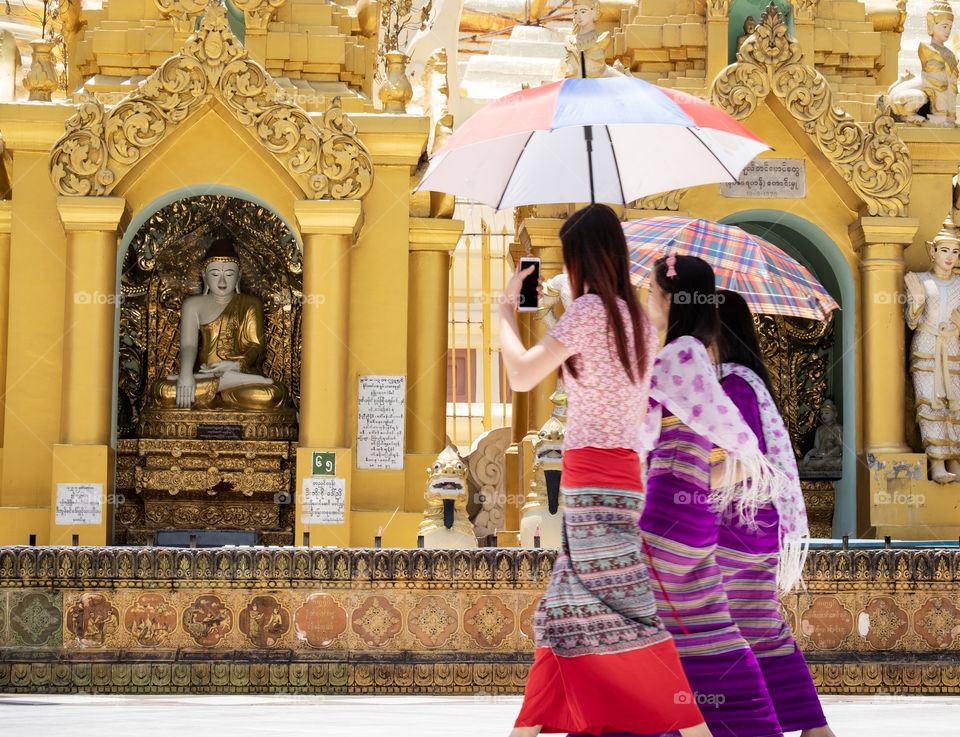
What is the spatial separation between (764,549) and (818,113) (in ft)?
28.2

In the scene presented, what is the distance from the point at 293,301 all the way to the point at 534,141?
24.5 feet

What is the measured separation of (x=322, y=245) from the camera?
1359 centimetres

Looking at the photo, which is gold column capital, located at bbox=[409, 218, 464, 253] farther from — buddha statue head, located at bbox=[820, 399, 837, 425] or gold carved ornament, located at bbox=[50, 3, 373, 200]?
buddha statue head, located at bbox=[820, 399, 837, 425]

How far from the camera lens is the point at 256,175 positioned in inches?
556

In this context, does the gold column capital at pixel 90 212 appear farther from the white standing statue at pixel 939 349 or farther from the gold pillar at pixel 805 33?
the white standing statue at pixel 939 349

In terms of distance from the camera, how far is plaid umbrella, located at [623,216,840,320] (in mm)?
8695

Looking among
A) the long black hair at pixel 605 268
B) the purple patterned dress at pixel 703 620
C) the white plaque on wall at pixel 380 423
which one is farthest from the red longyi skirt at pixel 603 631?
the white plaque on wall at pixel 380 423

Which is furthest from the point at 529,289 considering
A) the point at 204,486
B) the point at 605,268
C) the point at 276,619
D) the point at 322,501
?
the point at 204,486

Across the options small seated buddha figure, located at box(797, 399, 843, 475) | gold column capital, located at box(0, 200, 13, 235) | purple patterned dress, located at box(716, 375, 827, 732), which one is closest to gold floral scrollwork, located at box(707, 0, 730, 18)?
small seated buddha figure, located at box(797, 399, 843, 475)

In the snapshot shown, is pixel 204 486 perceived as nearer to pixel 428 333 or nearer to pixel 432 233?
pixel 428 333

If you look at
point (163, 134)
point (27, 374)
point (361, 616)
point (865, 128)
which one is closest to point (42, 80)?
point (163, 134)

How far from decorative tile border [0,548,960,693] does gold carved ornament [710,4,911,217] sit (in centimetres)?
518

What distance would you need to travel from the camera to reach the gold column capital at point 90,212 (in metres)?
13.3

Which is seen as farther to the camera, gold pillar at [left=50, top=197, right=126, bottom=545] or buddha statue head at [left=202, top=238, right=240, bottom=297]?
buddha statue head at [left=202, top=238, right=240, bottom=297]
